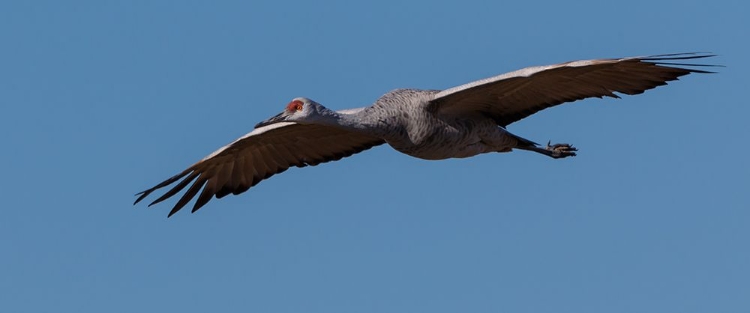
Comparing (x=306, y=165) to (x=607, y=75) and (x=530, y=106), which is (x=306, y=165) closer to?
(x=530, y=106)

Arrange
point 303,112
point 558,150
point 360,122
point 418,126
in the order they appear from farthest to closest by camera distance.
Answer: point 558,150, point 418,126, point 360,122, point 303,112

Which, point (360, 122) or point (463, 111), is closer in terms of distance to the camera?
point (360, 122)

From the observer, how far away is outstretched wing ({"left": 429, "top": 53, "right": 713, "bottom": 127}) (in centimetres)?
1619

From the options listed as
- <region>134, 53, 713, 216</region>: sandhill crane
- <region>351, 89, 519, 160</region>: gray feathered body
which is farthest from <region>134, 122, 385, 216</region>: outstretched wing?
<region>351, 89, 519, 160</region>: gray feathered body

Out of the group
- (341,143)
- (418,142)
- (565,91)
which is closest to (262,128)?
(341,143)

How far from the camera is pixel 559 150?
19.0 m

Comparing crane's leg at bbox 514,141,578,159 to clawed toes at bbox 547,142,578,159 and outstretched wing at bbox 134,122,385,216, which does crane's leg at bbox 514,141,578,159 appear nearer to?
clawed toes at bbox 547,142,578,159

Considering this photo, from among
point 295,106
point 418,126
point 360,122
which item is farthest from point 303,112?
point 418,126

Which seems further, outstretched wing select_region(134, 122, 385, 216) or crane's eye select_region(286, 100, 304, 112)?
outstretched wing select_region(134, 122, 385, 216)

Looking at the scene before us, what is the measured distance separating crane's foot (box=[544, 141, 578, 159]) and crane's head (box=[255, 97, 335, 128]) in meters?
3.67

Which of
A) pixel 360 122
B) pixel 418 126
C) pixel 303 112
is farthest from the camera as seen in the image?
pixel 418 126

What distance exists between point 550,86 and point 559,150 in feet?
6.81

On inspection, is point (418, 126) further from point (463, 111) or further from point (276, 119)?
point (276, 119)

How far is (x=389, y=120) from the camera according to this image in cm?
1670
